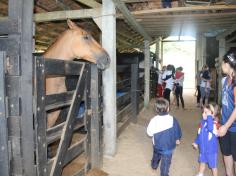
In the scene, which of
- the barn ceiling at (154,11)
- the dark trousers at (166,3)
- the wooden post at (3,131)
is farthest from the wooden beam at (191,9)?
the wooden post at (3,131)

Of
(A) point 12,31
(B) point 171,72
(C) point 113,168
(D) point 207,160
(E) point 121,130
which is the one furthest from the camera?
(B) point 171,72

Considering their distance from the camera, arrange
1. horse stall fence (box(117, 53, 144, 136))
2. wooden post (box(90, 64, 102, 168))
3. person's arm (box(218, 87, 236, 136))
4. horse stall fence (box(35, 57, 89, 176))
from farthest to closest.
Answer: horse stall fence (box(117, 53, 144, 136))
wooden post (box(90, 64, 102, 168))
person's arm (box(218, 87, 236, 136))
horse stall fence (box(35, 57, 89, 176))

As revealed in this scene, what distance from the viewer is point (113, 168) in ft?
15.1

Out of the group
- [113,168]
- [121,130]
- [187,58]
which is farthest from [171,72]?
[187,58]

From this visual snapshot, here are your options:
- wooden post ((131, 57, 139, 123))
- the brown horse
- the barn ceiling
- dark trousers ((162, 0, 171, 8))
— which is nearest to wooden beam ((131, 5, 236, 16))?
the barn ceiling

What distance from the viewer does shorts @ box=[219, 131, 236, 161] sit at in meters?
3.61

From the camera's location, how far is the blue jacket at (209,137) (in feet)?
12.5

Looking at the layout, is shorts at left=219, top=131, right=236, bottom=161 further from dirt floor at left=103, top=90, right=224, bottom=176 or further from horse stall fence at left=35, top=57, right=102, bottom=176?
horse stall fence at left=35, top=57, right=102, bottom=176

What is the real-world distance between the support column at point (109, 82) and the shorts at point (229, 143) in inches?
83.1

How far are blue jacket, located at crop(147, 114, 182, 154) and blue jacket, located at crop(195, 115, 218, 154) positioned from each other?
1.14 ft

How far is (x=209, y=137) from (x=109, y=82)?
211 cm

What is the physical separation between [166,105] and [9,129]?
2.26m

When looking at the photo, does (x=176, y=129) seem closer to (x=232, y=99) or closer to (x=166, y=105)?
(x=166, y=105)

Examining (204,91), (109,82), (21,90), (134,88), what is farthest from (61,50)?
(204,91)
